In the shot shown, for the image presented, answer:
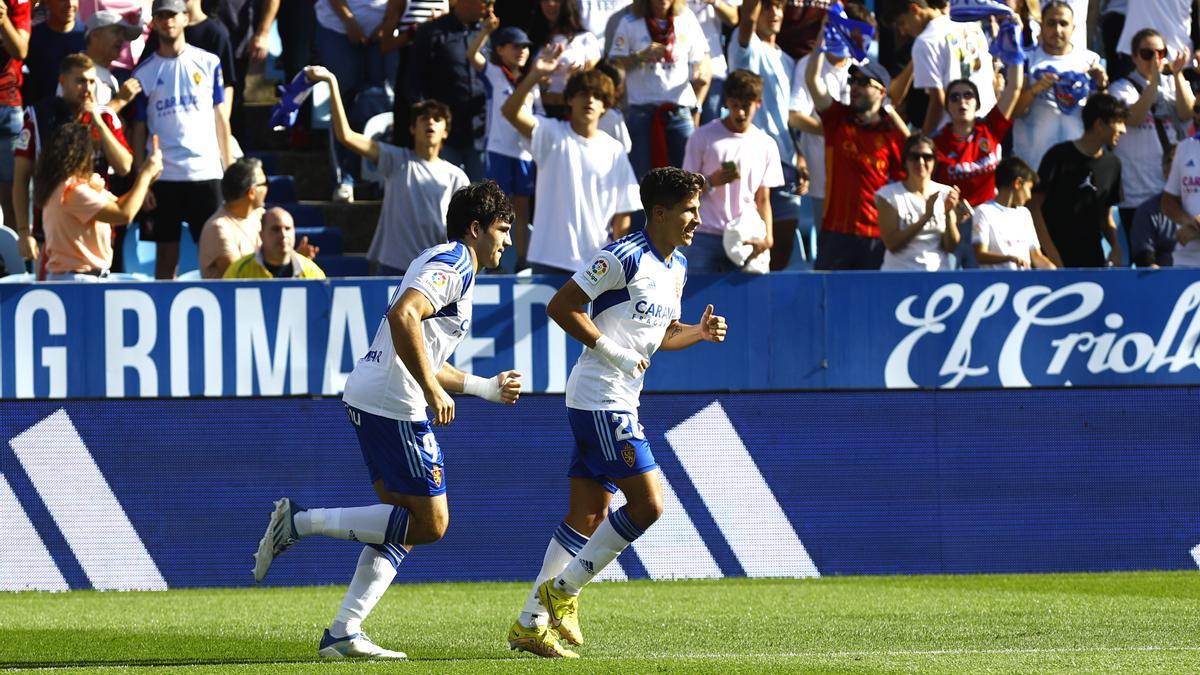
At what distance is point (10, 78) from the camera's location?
12.5 metres

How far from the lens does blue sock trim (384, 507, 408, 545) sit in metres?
7.11

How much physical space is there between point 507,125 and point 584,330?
5.17 meters

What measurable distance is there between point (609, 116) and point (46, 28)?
13.9 feet

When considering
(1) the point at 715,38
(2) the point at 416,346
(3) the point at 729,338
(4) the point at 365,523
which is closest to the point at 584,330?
(2) the point at 416,346

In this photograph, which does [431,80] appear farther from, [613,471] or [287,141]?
[613,471]

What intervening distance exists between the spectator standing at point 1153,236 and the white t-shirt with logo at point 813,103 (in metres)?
2.27

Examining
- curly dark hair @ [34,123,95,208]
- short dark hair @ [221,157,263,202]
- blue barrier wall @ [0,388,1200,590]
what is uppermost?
curly dark hair @ [34,123,95,208]

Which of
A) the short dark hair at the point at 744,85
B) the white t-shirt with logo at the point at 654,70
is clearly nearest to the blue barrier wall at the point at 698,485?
the short dark hair at the point at 744,85

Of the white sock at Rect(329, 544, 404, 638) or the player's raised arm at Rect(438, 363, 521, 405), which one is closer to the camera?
the player's raised arm at Rect(438, 363, 521, 405)

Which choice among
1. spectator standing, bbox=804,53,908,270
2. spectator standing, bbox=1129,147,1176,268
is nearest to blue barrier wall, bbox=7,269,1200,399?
spectator standing, bbox=804,53,908,270

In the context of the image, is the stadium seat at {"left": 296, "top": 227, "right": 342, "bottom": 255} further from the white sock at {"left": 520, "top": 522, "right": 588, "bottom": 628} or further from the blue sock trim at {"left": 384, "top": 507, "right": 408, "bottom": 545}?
the blue sock trim at {"left": 384, "top": 507, "right": 408, "bottom": 545}

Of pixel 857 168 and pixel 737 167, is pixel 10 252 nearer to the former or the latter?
pixel 737 167

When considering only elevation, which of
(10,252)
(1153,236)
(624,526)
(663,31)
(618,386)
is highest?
(663,31)

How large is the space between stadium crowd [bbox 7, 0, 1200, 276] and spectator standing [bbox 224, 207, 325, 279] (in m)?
0.01
